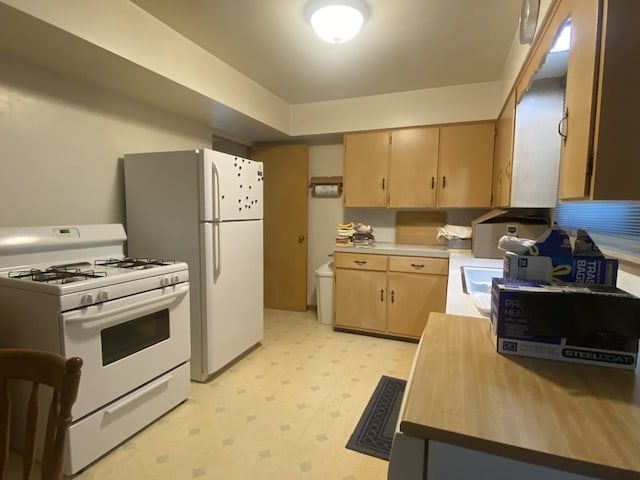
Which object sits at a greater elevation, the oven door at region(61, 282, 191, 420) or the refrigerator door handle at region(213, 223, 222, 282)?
the refrigerator door handle at region(213, 223, 222, 282)

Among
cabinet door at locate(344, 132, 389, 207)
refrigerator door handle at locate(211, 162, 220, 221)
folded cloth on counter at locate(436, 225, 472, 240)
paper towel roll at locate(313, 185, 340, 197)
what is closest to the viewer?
refrigerator door handle at locate(211, 162, 220, 221)

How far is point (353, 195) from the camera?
11.9ft

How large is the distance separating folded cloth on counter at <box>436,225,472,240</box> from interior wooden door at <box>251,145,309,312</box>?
5.18ft

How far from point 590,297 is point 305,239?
11.0 ft

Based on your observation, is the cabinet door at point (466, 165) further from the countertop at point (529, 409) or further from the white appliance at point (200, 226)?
the countertop at point (529, 409)

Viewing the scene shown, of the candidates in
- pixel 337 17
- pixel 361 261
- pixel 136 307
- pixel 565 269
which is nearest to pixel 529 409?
pixel 565 269

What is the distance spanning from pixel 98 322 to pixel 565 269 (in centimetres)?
193

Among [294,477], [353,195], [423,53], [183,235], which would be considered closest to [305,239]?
[353,195]

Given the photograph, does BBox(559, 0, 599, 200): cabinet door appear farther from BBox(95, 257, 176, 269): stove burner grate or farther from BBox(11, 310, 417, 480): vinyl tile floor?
BBox(95, 257, 176, 269): stove burner grate

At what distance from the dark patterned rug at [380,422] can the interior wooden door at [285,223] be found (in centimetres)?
187

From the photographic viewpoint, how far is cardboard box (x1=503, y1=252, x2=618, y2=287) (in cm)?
96

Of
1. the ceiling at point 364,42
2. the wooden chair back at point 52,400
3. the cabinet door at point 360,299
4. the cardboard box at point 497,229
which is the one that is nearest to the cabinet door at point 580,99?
the ceiling at point 364,42

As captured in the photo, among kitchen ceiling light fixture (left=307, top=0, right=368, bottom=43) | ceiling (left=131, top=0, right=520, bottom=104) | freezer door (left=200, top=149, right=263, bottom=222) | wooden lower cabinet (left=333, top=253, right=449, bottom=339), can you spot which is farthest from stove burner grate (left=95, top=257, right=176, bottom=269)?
wooden lower cabinet (left=333, top=253, right=449, bottom=339)

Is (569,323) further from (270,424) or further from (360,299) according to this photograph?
(360,299)
